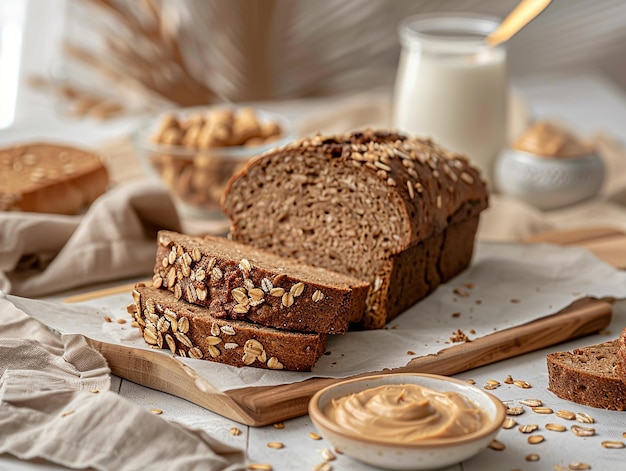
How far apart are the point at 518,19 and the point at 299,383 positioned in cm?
269

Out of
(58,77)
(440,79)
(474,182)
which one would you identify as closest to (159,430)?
(474,182)

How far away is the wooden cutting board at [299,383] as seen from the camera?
2.83m

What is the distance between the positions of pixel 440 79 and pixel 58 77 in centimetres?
311

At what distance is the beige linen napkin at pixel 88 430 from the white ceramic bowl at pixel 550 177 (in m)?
2.88

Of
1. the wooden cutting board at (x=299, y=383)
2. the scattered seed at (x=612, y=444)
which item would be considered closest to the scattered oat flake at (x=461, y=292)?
the wooden cutting board at (x=299, y=383)

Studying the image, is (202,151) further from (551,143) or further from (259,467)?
(259,467)

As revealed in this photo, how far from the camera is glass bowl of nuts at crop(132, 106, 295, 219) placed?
4754 millimetres

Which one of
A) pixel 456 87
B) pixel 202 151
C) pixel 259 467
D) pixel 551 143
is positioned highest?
pixel 456 87

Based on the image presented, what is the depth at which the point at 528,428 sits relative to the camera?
281 centimetres

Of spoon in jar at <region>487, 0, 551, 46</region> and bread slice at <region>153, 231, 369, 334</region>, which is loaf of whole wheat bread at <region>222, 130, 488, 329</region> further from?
spoon in jar at <region>487, 0, 551, 46</region>

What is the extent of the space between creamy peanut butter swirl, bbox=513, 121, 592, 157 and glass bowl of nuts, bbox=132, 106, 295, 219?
4.42 feet

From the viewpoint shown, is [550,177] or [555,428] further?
[550,177]

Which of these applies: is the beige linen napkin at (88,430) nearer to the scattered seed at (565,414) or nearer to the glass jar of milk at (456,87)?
the scattered seed at (565,414)

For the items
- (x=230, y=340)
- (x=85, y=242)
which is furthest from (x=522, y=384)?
(x=85, y=242)
